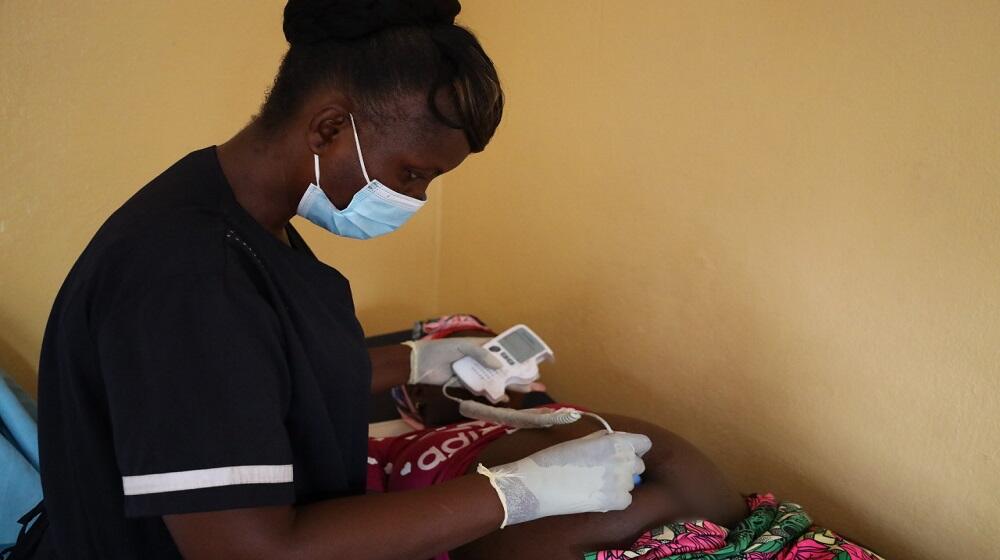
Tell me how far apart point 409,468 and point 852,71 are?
110 centimetres

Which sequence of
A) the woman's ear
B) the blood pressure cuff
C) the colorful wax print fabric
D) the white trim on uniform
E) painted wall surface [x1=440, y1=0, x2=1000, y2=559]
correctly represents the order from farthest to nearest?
the blood pressure cuff, painted wall surface [x1=440, y1=0, x2=1000, y2=559], the colorful wax print fabric, the woman's ear, the white trim on uniform

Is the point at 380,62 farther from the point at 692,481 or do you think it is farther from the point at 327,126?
the point at 692,481

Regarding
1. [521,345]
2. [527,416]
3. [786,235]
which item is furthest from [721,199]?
[527,416]

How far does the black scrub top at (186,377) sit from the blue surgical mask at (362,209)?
7 cm

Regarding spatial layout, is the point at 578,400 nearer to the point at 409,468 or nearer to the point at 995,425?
the point at 409,468

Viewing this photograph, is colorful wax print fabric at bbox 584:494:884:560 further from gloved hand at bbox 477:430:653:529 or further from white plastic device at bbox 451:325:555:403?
white plastic device at bbox 451:325:555:403

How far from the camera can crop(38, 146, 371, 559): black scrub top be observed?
70cm

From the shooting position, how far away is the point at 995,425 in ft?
3.93

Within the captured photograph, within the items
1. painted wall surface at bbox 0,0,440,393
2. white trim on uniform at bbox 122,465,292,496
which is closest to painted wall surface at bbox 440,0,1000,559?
painted wall surface at bbox 0,0,440,393

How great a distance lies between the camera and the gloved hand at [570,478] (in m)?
0.97

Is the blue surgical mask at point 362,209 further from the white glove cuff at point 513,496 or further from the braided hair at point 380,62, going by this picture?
the white glove cuff at point 513,496

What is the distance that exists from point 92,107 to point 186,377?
1154 mm

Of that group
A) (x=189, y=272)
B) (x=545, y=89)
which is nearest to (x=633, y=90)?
(x=545, y=89)

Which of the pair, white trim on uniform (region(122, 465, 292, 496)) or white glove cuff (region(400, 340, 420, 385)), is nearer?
white trim on uniform (region(122, 465, 292, 496))
